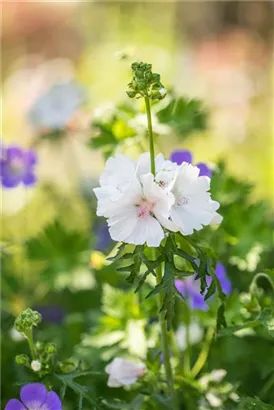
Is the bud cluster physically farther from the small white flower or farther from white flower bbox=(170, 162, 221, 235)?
the small white flower

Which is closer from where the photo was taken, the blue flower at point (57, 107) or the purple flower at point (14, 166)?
the purple flower at point (14, 166)

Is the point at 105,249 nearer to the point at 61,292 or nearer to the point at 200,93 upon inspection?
the point at 61,292

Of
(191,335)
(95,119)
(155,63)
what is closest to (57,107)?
(95,119)

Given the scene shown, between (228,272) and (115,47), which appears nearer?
(228,272)

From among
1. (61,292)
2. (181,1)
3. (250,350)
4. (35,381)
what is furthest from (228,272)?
(181,1)

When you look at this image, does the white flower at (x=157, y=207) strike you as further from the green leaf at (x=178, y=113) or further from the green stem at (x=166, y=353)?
the green leaf at (x=178, y=113)

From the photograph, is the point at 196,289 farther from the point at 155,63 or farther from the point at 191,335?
the point at 155,63

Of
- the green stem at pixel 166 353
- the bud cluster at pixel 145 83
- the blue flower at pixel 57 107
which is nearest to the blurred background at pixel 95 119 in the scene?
the blue flower at pixel 57 107

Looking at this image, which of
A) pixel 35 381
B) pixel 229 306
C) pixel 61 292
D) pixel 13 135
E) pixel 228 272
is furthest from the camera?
pixel 13 135
